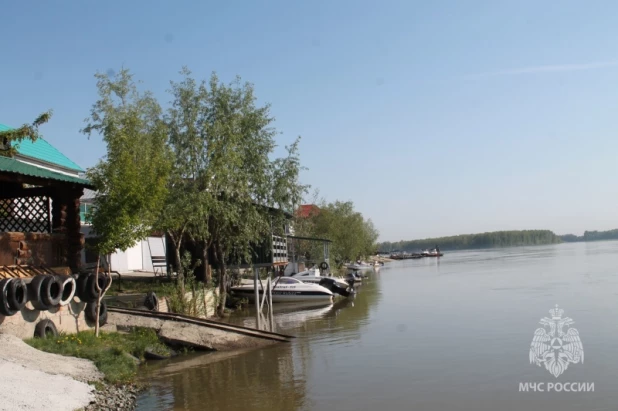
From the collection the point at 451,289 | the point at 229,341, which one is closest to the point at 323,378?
the point at 229,341

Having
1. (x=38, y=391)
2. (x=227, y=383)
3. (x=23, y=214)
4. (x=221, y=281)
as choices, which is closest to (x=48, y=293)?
(x=38, y=391)

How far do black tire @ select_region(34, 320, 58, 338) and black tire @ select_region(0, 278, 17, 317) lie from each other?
1.15 metres

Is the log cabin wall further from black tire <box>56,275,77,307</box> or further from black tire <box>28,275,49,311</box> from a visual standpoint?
black tire <box>28,275,49,311</box>

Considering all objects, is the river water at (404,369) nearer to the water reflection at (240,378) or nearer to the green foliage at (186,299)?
the water reflection at (240,378)

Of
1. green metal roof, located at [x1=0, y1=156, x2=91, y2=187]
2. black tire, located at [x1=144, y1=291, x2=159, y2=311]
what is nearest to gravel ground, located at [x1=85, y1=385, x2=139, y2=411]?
→ green metal roof, located at [x1=0, y1=156, x2=91, y2=187]

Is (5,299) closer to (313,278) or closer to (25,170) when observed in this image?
(25,170)

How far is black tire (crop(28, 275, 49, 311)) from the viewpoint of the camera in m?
14.0

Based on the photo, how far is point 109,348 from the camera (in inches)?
583

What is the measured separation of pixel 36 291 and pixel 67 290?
1.35 meters

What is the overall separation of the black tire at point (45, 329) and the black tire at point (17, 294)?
0.90m

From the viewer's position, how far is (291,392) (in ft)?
43.0

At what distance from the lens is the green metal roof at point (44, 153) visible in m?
26.1

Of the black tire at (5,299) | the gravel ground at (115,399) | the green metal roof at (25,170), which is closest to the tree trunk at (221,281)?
the green metal roof at (25,170)

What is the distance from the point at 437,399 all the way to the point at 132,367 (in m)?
6.92
